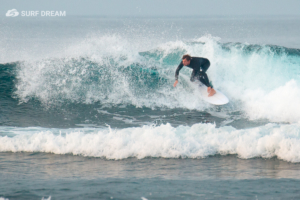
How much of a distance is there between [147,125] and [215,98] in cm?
326

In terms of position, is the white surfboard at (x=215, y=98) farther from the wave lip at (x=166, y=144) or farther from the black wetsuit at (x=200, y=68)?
the wave lip at (x=166, y=144)

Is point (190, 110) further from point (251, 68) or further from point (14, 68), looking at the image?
point (14, 68)

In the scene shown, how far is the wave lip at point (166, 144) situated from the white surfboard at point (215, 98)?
326cm

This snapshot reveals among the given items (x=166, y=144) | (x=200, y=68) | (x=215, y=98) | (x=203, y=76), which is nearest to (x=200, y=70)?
(x=200, y=68)

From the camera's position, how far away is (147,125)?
7.36 m

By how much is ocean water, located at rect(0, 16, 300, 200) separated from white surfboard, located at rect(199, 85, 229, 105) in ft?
0.56

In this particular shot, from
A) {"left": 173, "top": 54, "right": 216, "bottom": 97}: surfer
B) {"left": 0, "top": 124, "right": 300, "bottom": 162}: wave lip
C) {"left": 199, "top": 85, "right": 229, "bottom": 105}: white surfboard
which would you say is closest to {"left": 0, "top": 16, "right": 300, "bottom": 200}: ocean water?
{"left": 0, "top": 124, "right": 300, "bottom": 162}: wave lip

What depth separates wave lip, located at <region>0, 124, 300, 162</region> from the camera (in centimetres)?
564

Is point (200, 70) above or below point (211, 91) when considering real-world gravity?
above

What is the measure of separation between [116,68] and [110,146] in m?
5.63

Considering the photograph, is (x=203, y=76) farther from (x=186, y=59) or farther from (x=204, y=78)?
(x=186, y=59)

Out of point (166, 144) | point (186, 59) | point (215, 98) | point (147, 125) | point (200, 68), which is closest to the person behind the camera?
point (166, 144)

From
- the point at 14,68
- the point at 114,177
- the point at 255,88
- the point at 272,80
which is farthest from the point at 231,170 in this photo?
the point at 14,68

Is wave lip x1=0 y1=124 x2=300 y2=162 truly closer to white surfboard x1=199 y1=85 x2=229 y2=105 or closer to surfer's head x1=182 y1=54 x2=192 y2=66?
surfer's head x1=182 y1=54 x2=192 y2=66
